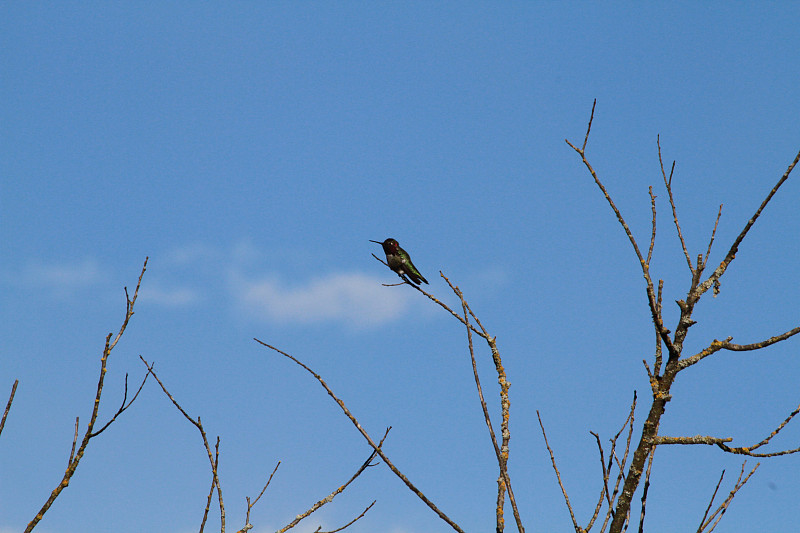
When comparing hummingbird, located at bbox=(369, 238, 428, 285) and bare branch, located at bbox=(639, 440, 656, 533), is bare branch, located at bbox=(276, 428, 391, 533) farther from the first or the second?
hummingbird, located at bbox=(369, 238, 428, 285)

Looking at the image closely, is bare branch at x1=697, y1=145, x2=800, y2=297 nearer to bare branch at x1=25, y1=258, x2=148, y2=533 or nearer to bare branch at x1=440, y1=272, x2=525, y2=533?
bare branch at x1=440, y1=272, x2=525, y2=533

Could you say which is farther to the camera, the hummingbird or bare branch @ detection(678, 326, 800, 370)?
the hummingbird

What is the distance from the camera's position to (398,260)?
11.5 m

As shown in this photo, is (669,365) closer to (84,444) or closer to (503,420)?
(503,420)

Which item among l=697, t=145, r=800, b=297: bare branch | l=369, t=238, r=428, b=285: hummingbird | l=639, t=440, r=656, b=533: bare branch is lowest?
l=639, t=440, r=656, b=533: bare branch

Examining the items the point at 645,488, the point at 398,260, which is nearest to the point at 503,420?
the point at 645,488

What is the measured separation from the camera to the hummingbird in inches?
454

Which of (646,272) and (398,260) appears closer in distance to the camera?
(646,272)

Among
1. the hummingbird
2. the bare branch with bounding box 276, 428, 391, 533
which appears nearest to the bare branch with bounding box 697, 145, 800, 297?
the bare branch with bounding box 276, 428, 391, 533

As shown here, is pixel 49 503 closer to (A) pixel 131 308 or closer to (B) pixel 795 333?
(A) pixel 131 308

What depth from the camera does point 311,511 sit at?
14.8 feet

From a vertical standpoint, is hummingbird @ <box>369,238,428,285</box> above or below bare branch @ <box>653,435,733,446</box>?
above

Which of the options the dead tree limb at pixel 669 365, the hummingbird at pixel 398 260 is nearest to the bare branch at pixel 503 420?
the dead tree limb at pixel 669 365

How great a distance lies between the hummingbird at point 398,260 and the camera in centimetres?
1154
